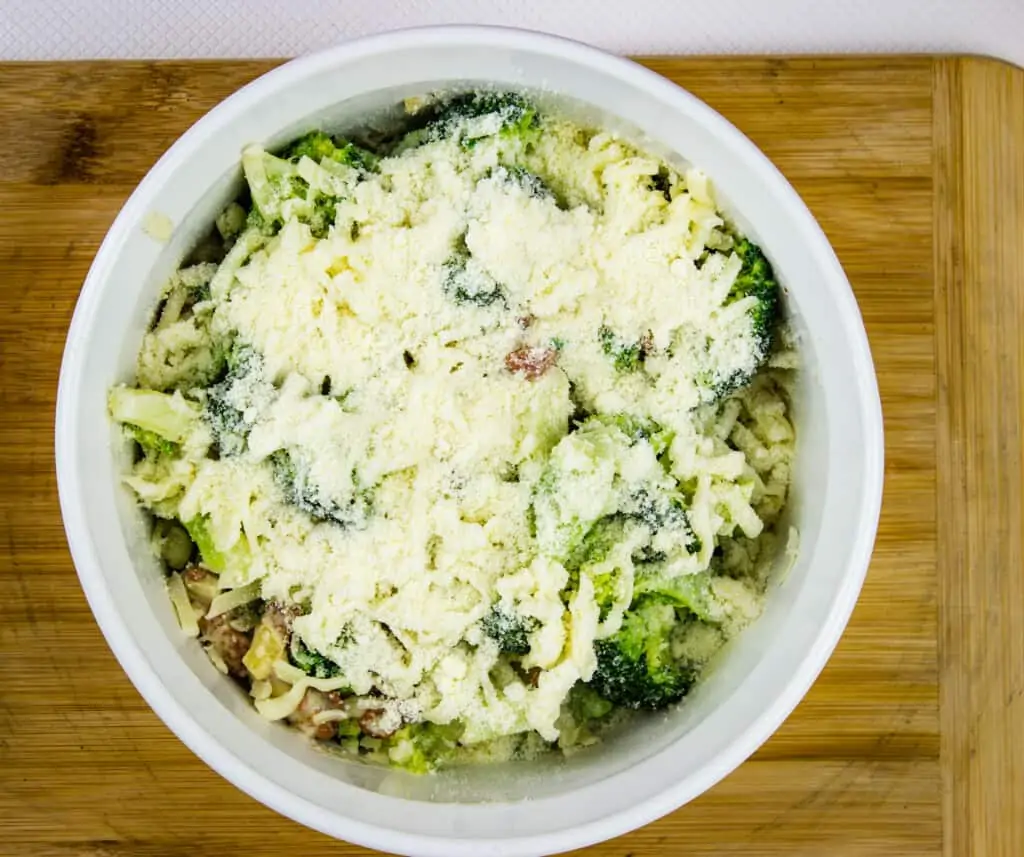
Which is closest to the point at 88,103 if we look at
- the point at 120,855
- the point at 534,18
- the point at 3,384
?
the point at 3,384

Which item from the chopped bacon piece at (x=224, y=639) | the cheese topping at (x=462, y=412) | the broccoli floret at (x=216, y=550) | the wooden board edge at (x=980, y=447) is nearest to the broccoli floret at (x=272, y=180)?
the cheese topping at (x=462, y=412)

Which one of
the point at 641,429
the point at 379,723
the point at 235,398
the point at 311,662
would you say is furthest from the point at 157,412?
the point at 641,429

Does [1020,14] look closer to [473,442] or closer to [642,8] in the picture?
[642,8]

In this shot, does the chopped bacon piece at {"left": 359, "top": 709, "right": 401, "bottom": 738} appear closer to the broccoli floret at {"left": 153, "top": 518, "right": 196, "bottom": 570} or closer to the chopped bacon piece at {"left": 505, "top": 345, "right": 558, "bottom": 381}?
the broccoli floret at {"left": 153, "top": 518, "right": 196, "bottom": 570}

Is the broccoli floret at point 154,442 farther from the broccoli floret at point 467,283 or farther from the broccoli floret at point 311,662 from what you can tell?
the broccoli floret at point 467,283

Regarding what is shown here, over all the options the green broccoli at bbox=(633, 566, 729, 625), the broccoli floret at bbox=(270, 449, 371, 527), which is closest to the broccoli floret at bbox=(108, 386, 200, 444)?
the broccoli floret at bbox=(270, 449, 371, 527)

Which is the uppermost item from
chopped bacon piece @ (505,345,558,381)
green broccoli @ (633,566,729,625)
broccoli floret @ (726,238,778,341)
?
broccoli floret @ (726,238,778,341)
